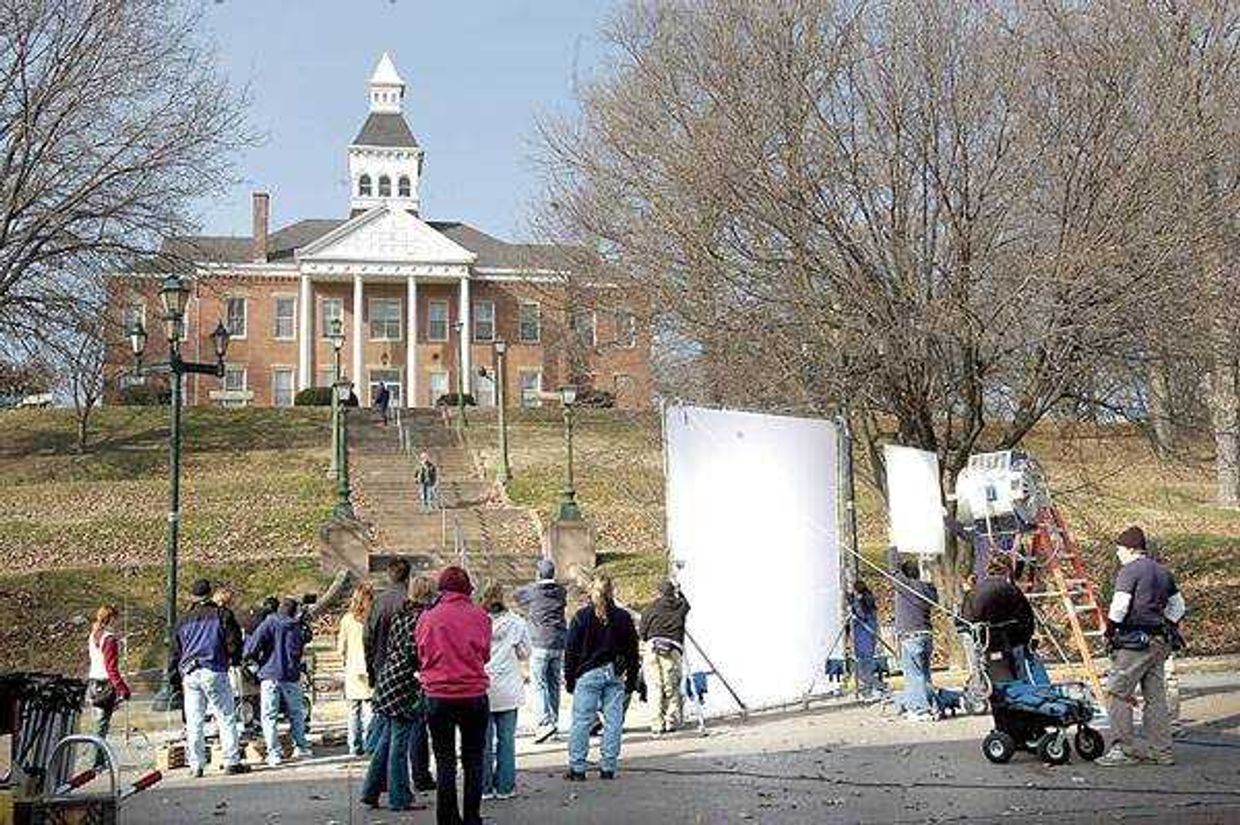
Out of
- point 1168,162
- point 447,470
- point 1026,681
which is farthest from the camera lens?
point 447,470

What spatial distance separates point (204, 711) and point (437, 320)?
2328 inches

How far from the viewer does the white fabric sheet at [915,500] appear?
1644cm

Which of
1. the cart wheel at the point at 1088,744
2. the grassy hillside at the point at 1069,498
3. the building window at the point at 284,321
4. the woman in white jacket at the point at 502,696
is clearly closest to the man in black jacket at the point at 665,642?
the woman in white jacket at the point at 502,696

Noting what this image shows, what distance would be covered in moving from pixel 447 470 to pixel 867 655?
28.0m

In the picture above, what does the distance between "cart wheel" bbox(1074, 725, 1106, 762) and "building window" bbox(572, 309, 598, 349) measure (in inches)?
443

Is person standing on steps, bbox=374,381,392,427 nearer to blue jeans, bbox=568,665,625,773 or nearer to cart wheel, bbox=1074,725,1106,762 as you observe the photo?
blue jeans, bbox=568,665,625,773

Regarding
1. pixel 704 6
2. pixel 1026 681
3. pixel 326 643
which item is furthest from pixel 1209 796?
pixel 326 643

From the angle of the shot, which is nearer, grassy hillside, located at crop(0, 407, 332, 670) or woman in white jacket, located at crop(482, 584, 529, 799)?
woman in white jacket, located at crop(482, 584, 529, 799)

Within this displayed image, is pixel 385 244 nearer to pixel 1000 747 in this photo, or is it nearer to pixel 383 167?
pixel 383 167

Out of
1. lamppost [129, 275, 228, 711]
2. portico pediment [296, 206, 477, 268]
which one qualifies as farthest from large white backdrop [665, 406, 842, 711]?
portico pediment [296, 206, 477, 268]

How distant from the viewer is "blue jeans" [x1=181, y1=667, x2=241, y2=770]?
12859 mm

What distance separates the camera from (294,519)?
34875mm

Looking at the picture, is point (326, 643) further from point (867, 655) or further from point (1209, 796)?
point (1209, 796)

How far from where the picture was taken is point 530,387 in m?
71.7
